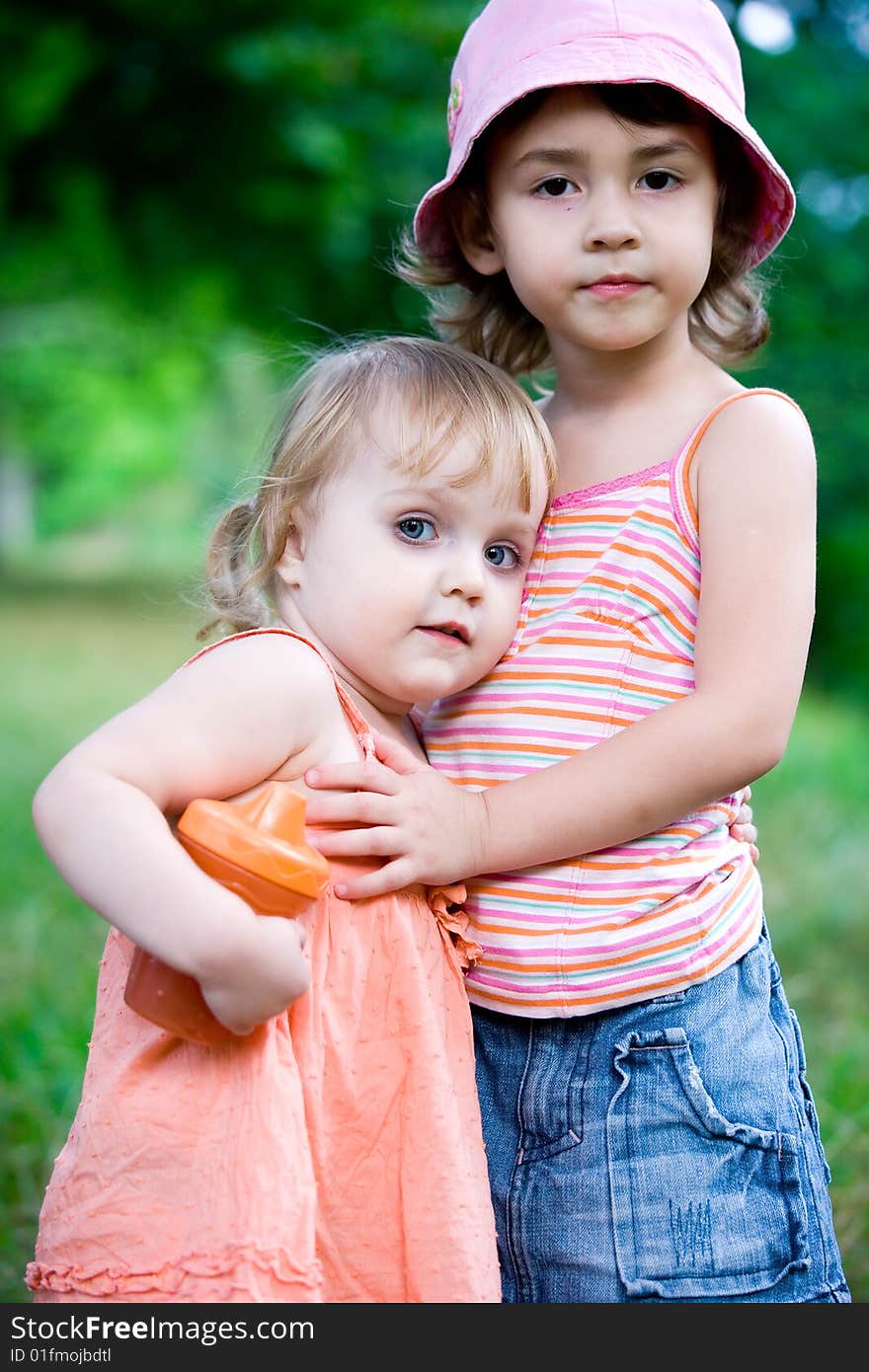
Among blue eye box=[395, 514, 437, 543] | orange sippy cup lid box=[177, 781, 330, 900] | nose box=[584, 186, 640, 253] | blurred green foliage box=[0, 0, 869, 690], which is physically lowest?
orange sippy cup lid box=[177, 781, 330, 900]

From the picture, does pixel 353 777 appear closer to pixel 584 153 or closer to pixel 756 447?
pixel 756 447

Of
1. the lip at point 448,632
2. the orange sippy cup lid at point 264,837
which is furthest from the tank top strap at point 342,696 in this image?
the orange sippy cup lid at point 264,837

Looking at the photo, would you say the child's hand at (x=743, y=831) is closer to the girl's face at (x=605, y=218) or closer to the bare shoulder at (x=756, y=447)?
the bare shoulder at (x=756, y=447)

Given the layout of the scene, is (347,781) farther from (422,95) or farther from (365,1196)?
(422,95)

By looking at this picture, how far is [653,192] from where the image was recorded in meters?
1.90

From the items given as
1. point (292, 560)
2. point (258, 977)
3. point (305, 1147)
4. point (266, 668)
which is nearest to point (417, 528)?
point (292, 560)

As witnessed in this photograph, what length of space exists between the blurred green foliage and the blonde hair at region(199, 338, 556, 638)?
385cm

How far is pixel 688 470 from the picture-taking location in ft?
6.15

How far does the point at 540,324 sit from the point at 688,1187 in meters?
1.28

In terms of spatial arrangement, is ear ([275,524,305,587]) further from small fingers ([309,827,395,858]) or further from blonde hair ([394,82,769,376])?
blonde hair ([394,82,769,376])

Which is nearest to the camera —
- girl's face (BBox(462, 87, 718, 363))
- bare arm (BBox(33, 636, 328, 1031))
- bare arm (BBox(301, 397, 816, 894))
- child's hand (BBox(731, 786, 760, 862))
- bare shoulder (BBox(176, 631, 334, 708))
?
bare arm (BBox(33, 636, 328, 1031))

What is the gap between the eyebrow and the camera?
6.19ft

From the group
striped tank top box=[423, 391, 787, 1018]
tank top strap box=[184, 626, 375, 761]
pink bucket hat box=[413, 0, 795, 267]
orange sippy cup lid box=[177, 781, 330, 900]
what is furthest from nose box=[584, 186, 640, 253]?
orange sippy cup lid box=[177, 781, 330, 900]

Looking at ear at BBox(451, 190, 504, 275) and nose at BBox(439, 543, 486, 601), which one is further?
ear at BBox(451, 190, 504, 275)
